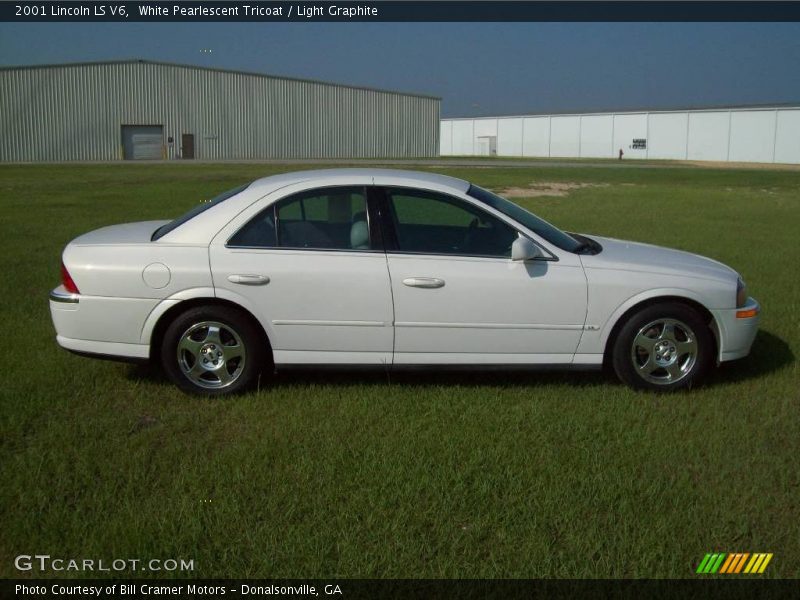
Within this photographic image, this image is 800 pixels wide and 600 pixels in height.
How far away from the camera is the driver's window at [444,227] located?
19.6 ft

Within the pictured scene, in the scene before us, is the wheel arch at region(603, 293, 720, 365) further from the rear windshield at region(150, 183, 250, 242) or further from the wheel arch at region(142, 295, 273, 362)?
the rear windshield at region(150, 183, 250, 242)

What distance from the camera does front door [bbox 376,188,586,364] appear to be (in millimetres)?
5805

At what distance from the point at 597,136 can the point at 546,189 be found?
45.5m

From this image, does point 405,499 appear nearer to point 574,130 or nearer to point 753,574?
point 753,574

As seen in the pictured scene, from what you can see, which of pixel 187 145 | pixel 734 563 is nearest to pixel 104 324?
pixel 734 563

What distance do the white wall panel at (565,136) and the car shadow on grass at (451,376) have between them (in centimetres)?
6812

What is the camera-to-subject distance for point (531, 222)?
6281 millimetres

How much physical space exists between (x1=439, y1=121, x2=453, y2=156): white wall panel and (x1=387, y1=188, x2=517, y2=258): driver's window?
260 feet

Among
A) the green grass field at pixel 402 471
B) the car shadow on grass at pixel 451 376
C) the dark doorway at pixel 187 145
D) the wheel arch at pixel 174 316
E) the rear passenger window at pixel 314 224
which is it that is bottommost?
the green grass field at pixel 402 471

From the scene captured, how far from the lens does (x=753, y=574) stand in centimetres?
377

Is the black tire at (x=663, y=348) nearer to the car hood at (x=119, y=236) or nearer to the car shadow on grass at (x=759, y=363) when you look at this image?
the car shadow on grass at (x=759, y=363)

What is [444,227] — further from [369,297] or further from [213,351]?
[213,351]

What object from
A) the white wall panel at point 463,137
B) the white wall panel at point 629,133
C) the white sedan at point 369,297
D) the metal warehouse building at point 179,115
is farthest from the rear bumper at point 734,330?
the white wall panel at point 463,137
